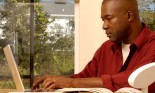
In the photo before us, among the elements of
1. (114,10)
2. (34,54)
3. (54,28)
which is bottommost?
(34,54)

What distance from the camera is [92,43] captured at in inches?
73.4

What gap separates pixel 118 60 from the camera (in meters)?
1.28

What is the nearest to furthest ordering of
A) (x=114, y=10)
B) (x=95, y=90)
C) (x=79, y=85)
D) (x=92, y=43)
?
(x=95, y=90), (x=79, y=85), (x=114, y=10), (x=92, y=43)

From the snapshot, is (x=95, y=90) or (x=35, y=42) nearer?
(x=95, y=90)

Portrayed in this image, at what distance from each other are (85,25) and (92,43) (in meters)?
0.13

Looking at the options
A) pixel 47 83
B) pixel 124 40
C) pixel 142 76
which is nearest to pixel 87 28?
pixel 124 40

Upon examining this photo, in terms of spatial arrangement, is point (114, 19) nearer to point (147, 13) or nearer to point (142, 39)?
point (142, 39)

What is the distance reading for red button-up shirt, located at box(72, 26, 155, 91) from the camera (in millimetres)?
990

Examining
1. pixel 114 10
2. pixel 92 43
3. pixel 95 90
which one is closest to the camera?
pixel 95 90

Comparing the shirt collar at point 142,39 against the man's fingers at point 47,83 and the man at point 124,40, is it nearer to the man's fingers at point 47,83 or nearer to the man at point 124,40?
the man at point 124,40

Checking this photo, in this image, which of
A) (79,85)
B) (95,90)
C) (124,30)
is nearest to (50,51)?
(124,30)

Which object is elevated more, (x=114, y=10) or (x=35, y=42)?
(x=114, y=10)

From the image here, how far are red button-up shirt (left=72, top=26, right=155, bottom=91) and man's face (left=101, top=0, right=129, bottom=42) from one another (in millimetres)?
83

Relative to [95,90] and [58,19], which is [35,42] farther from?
[95,90]
